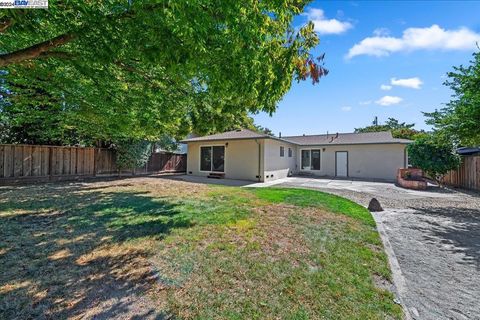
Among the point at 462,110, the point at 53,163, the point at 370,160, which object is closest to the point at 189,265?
the point at 462,110

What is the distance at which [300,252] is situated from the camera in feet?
12.4

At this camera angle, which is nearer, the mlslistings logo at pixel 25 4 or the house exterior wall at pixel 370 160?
the mlslistings logo at pixel 25 4

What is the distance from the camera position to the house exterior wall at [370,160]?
15812 mm

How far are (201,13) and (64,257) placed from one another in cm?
387

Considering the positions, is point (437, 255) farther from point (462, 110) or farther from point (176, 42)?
point (462, 110)

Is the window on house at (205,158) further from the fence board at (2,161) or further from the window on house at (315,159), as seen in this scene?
the fence board at (2,161)

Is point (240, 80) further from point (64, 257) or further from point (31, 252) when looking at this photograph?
point (31, 252)

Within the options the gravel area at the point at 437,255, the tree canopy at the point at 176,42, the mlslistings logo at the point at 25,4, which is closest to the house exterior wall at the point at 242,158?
the gravel area at the point at 437,255

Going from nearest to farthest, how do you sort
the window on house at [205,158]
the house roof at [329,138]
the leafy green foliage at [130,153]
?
the leafy green foliage at [130,153] < the house roof at [329,138] < the window on house at [205,158]

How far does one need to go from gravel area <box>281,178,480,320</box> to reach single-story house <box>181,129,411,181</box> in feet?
25.4

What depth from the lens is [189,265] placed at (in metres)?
3.27

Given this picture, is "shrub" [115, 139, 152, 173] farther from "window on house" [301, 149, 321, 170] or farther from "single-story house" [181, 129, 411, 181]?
"window on house" [301, 149, 321, 170]

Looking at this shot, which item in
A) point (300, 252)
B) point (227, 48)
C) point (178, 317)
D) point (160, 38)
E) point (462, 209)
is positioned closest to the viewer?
point (178, 317)

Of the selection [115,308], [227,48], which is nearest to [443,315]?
[115,308]
